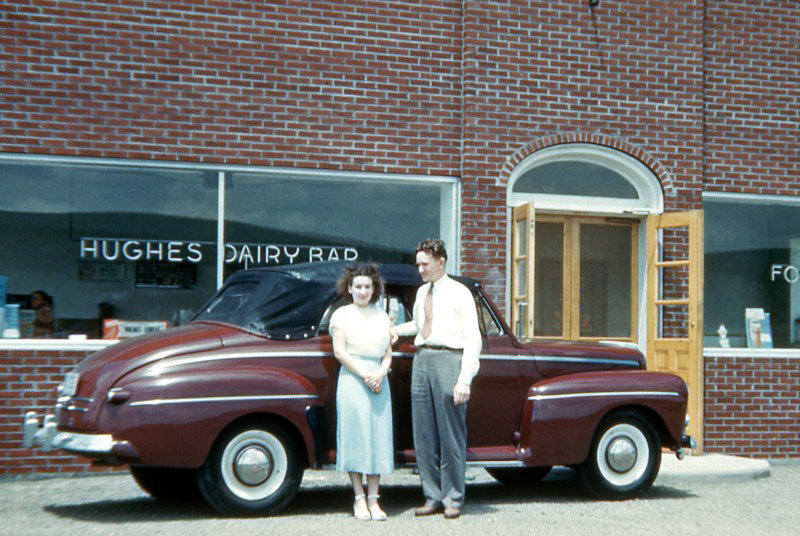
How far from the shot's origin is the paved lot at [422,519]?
7473 millimetres

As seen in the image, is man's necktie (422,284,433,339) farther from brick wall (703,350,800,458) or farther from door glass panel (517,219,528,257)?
brick wall (703,350,800,458)

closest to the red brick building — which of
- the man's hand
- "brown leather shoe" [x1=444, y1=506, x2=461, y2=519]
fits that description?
the man's hand

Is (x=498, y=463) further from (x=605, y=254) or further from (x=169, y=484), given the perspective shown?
(x=605, y=254)

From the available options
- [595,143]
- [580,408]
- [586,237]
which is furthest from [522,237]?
[580,408]

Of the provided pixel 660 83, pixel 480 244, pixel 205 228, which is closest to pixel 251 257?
pixel 205 228

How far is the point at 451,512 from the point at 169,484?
2280 millimetres

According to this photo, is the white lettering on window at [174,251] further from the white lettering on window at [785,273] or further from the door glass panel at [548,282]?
the white lettering on window at [785,273]

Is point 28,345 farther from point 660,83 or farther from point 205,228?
point 660,83

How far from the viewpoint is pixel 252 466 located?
7.69 m

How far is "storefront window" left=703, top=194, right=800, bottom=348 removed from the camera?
1288cm

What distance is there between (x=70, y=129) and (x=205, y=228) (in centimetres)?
157

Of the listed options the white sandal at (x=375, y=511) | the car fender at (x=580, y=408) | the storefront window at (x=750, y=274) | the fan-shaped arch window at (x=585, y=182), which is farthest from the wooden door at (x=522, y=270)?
the white sandal at (x=375, y=511)

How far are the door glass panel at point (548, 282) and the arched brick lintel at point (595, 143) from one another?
2.52 ft

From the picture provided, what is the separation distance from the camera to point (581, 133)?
Result: 12.3 metres
